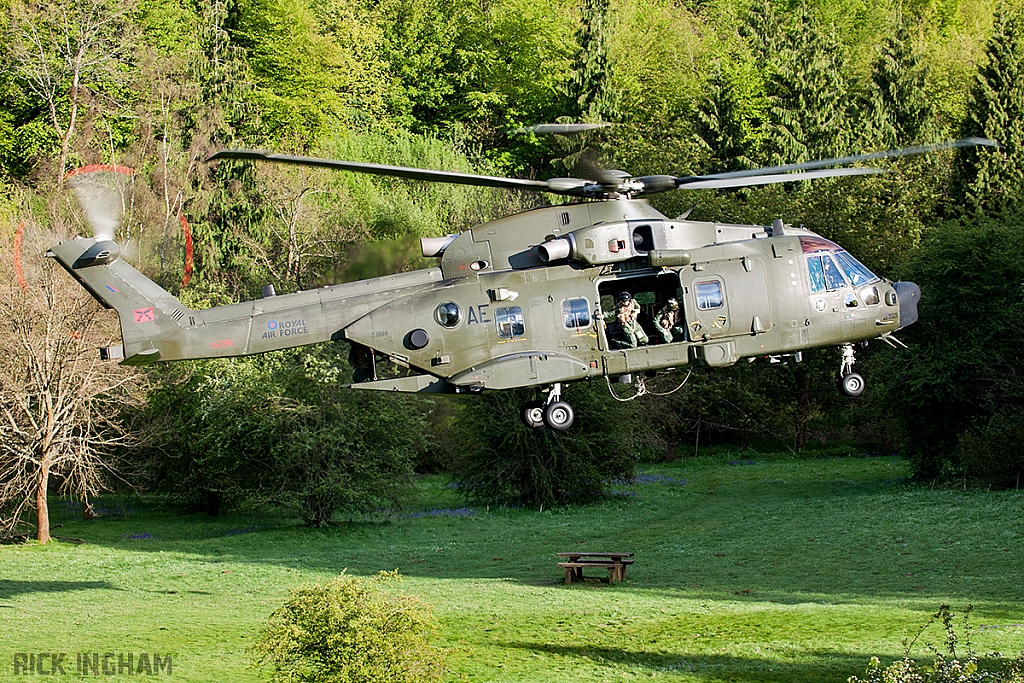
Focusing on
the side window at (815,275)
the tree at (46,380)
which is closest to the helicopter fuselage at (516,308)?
the side window at (815,275)

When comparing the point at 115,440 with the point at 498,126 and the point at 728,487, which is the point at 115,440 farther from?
the point at 498,126

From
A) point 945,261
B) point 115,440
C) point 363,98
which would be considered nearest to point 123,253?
point 115,440

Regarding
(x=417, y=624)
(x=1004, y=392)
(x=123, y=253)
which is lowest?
(x=417, y=624)

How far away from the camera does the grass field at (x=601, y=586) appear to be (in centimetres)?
2414

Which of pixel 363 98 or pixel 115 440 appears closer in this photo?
pixel 115 440

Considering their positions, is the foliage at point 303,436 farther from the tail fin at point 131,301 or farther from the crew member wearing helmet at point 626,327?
the crew member wearing helmet at point 626,327

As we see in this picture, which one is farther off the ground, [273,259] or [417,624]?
[273,259]

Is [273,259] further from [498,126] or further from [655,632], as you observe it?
[655,632]

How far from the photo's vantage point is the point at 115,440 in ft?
132

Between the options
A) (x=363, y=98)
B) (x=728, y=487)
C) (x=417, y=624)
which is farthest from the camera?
(x=363, y=98)

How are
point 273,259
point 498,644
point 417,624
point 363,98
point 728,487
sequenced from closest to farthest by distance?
point 417,624 < point 498,644 < point 728,487 < point 273,259 < point 363,98

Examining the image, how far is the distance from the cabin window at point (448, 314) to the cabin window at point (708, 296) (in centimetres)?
369

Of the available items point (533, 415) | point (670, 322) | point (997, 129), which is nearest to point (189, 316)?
point (533, 415)

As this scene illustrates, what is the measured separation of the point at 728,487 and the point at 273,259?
2444 centimetres
